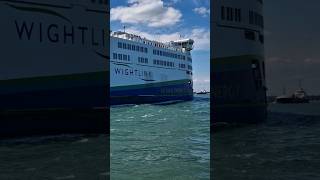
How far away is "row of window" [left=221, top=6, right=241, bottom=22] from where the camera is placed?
2151 centimetres

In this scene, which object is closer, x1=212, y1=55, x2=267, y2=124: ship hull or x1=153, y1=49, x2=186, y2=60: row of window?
x1=212, y1=55, x2=267, y2=124: ship hull

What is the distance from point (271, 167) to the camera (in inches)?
465

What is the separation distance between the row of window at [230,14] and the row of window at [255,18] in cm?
106

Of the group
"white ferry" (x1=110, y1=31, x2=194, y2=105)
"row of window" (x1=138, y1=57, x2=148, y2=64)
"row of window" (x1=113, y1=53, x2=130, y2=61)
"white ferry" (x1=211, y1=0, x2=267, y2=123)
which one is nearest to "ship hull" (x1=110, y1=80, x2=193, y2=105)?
"white ferry" (x1=110, y1=31, x2=194, y2=105)

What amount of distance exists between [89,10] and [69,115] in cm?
430

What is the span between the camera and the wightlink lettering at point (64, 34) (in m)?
18.6

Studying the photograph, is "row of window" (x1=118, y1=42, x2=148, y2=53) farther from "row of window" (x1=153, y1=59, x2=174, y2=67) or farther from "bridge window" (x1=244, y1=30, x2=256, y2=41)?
"bridge window" (x1=244, y1=30, x2=256, y2=41)

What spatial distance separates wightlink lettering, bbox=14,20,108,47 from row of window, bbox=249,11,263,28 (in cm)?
801

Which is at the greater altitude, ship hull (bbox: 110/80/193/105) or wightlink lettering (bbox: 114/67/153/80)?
wightlink lettering (bbox: 114/67/153/80)

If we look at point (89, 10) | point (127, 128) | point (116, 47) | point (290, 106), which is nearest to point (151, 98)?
point (116, 47)

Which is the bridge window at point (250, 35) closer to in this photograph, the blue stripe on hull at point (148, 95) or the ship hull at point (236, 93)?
the ship hull at point (236, 93)

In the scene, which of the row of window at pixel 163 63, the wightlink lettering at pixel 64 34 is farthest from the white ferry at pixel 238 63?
the row of window at pixel 163 63

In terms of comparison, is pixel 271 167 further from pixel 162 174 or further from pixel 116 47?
pixel 116 47

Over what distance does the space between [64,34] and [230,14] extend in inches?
293
